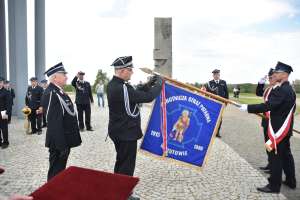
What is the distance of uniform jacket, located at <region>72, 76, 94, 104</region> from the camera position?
12.4 m

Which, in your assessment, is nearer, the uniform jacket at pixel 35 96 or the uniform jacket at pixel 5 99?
the uniform jacket at pixel 5 99

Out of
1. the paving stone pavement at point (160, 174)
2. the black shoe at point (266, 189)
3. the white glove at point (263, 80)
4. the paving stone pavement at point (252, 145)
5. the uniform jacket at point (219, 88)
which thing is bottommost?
the paving stone pavement at point (252, 145)

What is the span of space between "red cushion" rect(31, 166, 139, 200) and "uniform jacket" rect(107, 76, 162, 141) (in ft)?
8.19

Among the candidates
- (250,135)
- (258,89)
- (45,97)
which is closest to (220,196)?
(258,89)

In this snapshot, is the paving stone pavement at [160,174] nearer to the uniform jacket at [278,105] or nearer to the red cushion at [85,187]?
the uniform jacket at [278,105]

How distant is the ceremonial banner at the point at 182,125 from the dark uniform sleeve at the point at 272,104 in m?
0.57

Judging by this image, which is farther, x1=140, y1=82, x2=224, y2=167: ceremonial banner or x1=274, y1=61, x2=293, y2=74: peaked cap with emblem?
x1=274, y1=61, x2=293, y2=74: peaked cap with emblem

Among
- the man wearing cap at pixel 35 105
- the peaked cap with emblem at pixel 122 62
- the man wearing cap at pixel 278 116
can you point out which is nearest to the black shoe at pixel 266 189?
the man wearing cap at pixel 278 116

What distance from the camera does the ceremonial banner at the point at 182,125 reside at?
17.7ft

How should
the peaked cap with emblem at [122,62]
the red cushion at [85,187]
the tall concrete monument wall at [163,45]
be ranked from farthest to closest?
the tall concrete monument wall at [163,45] → the peaked cap with emblem at [122,62] → the red cushion at [85,187]

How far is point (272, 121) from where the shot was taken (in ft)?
19.0

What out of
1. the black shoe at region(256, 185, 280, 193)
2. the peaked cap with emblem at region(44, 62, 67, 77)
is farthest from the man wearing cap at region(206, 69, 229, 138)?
the peaked cap with emblem at region(44, 62, 67, 77)

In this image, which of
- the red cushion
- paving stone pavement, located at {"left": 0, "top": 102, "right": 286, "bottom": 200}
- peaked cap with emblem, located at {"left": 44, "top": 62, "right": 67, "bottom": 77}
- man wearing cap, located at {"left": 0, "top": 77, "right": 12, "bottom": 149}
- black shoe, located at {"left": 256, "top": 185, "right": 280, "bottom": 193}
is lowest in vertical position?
paving stone pavement, located at {"left": 0, "top": 102, "right": 286, "bottom": 200}

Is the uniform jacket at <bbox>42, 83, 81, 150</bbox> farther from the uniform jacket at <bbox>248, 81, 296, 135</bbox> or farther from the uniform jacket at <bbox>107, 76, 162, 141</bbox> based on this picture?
the uniform jacket at <bbox>248, 81, 296, 135</bbox>
